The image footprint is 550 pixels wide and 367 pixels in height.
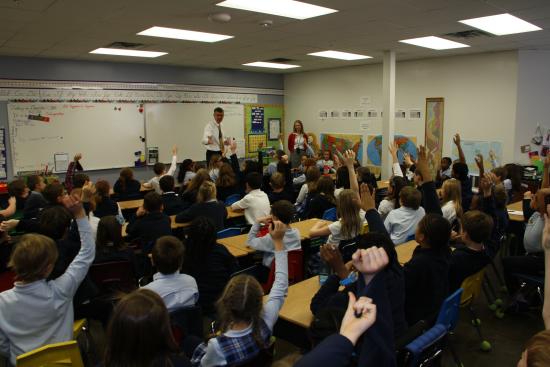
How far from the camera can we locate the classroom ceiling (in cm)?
450

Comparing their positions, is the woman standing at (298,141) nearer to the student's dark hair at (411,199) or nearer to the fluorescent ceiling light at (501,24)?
the fluorescent ceiling light at (501,24)

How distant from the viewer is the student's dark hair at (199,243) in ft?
10.2

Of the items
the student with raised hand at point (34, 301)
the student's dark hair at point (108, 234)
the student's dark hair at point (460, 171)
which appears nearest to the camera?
Result: the student with raised hand at point (34, 301)

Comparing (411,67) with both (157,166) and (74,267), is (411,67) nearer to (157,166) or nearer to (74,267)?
(157,166)

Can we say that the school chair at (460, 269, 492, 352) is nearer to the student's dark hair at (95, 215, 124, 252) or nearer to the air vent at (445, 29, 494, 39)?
the student's dark hair at (95, 215, 124, 252)

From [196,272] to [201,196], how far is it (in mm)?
1606

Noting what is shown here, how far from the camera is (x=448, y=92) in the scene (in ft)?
28.2

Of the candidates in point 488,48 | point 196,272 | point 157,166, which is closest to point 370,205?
point 196,272

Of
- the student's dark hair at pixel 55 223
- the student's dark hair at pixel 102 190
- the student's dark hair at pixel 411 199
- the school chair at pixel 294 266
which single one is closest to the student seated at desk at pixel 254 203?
the school chair at pixel 294 266

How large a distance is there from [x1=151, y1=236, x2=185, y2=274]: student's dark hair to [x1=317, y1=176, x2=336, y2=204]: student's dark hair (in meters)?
2.97

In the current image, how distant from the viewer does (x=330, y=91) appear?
35.3 ft

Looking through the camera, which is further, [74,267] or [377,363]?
[74,267]

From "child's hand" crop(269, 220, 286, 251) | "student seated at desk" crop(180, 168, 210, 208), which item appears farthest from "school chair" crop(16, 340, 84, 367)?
"student seated at desk" crop(180, 168, 210, 208)

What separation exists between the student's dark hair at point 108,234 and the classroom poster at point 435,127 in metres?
7.12
